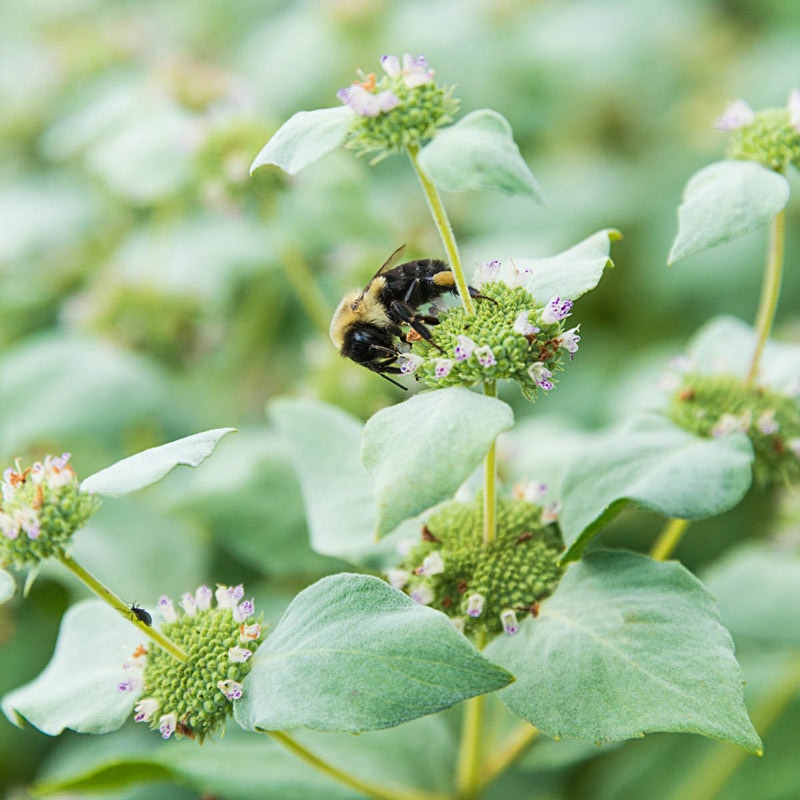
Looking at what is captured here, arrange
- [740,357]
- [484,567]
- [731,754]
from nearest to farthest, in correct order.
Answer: [484,567] → [740,357] → [731,754]

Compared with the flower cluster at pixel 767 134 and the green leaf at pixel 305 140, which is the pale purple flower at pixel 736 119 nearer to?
the flower cluster at pixel 767 134

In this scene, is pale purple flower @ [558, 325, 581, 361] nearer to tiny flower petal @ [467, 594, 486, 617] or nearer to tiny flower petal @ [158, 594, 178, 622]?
tiny flower petal @ [467, 594, 486, 617]

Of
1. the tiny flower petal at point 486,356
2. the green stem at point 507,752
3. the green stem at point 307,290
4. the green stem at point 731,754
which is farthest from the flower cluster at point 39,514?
the green stem at point 731,754

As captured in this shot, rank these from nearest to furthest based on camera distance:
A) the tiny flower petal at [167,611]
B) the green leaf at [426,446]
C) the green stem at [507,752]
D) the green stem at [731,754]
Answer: the green leaf at [426,446] < the tiny flower petal at [167,611] < the green stem at [507,752] < the green stem at [731,754]

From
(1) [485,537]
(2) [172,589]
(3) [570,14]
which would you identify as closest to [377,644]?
(1) [485,537]

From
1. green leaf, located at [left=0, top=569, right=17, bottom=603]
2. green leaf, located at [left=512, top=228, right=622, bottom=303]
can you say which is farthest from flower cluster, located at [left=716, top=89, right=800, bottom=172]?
green leaf, located at [left=0, top=569, right=17, bottom=603]

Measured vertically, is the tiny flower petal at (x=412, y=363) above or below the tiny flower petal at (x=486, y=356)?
below

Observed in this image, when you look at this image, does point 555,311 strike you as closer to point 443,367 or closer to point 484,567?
point 443,367

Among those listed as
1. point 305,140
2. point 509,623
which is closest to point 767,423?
point 509,623
